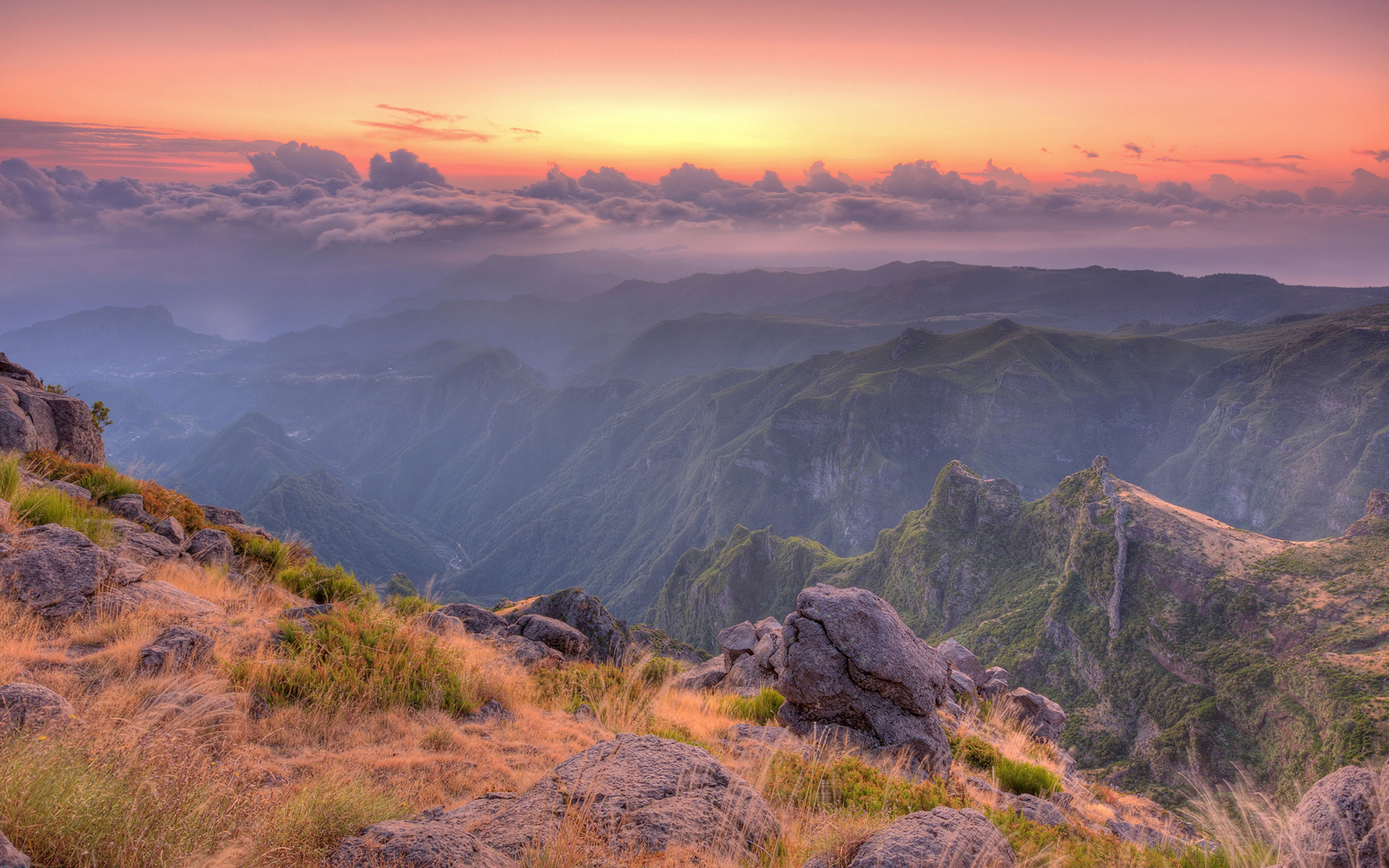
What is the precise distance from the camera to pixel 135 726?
5250mm

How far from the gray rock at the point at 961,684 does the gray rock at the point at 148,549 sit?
69.2ft

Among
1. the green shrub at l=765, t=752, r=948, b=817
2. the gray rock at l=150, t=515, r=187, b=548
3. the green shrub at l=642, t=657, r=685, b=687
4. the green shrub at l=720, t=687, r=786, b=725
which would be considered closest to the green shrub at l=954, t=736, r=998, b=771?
the green shrub at l=720, t=687, r=786, b=725

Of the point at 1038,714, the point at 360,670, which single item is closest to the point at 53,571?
the point at 360,670

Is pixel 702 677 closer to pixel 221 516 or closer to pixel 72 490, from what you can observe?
pixel 72 490

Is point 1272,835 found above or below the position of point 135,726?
below

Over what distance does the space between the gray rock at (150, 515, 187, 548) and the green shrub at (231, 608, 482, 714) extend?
6926mm

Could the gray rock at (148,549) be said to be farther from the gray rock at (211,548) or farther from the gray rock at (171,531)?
the gray rock at (211,548)

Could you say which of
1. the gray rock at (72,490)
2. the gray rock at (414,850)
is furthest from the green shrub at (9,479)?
the gray rock at (414,850)

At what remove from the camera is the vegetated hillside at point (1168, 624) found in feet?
199

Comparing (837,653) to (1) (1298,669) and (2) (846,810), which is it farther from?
(1) (1298,669)

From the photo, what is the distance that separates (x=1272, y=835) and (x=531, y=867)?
313 inches

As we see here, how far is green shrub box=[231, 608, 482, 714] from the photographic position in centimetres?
787

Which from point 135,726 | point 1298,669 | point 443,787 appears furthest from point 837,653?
point 1298,669

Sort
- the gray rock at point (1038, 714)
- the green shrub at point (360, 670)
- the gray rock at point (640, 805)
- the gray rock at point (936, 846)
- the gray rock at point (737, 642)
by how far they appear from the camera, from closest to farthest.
Answer: the gray rock at point (936, 846), the gray rock at point (640, 805), the green shrub at point (360, 670), the gray rock at point (737, 642), the gray rock at point (1038, 714)
